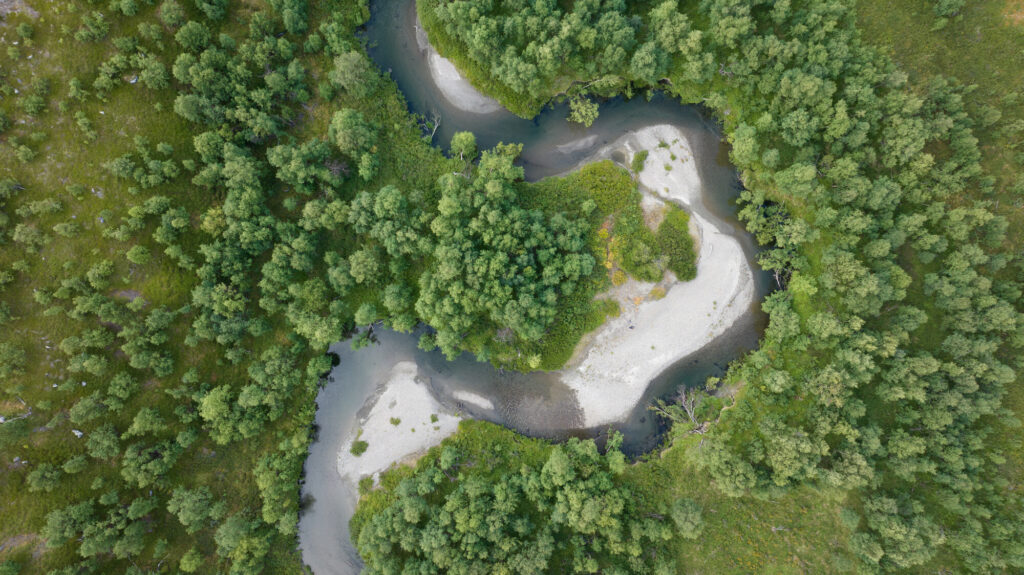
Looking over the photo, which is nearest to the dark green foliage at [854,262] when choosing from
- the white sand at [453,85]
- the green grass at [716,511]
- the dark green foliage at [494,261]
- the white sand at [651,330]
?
the green grass at [716,511]

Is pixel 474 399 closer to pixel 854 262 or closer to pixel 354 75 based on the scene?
pixel 354 75

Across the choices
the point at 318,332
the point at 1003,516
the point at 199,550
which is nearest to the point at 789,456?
the point at 1003,516

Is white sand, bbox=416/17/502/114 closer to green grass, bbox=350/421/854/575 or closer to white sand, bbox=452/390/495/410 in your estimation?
white sand, bbox=452/390/495/410

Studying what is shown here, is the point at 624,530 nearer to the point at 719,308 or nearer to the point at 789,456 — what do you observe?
the point at 789,456

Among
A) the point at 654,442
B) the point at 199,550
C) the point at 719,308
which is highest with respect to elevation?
the point at 719,308

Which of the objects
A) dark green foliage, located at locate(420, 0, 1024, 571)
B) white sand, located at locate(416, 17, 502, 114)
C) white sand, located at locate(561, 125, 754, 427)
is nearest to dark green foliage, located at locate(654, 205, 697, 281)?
white sand, located at locate(561, 125, 754, 427)
